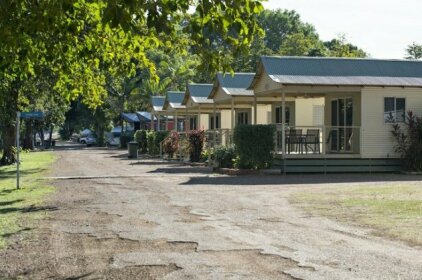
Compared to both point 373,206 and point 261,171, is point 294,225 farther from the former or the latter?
point 261,171

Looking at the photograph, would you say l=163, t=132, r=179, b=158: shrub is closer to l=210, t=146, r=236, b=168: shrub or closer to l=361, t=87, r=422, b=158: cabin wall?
l=210, t=146, r=236, b=168: shrub

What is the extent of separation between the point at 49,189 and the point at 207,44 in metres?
11.6

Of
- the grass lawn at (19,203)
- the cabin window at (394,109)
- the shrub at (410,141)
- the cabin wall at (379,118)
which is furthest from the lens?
the cabin window at (394,109)

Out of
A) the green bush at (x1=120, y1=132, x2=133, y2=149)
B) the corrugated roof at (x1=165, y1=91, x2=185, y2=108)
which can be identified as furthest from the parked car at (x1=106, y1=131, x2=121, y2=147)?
the corrugated roof at (x1=165, y1=91, x2=185, y2=108)

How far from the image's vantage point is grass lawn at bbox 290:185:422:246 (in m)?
9.59

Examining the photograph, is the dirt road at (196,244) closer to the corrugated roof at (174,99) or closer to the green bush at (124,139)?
the corrugated roof at (174,99)

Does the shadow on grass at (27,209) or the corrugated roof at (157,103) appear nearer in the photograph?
the shadow on grass at (27,209)

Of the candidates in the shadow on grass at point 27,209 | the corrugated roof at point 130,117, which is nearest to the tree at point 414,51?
the corrugated roof at point 130,117

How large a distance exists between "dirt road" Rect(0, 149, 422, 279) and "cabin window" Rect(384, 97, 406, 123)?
412 inches

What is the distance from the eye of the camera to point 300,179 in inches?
794

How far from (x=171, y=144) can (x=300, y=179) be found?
16126 millimetres

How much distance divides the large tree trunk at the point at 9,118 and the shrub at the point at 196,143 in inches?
340

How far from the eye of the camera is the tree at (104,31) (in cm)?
546

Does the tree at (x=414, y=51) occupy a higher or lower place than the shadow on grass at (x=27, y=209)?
higher
